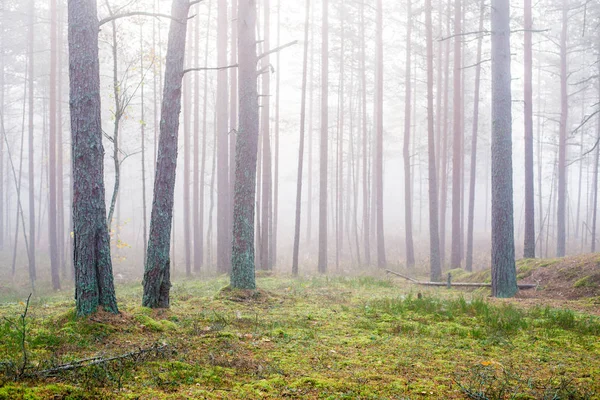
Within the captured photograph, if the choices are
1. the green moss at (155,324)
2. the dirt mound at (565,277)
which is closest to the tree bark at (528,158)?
the dirt mound at (565,277)

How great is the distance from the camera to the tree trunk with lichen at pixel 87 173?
5.45 metres

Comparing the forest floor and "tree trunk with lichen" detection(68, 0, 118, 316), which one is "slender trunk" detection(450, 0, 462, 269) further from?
"tree trunk with lichen" detection(68, 0, 118, 316)

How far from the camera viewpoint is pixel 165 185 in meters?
6.99

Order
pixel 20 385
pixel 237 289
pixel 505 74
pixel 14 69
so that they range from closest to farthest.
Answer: pixel 20 385, pixel 237 289, pixel 505 74, pixel 14 69

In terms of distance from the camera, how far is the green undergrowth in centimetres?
364

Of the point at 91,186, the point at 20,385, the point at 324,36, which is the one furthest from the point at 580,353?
the point at 324,36

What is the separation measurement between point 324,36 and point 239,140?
11981mm

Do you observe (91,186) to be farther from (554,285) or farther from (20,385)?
(554,285)

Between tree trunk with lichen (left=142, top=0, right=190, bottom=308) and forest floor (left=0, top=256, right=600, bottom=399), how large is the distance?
445 millimetres

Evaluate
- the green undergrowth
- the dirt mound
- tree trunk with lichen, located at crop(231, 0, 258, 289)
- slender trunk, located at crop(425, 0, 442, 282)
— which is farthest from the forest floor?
slender trunk, located at crop(425, 0, 442, 282)

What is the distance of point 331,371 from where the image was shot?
171 inches

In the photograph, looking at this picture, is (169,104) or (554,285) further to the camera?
(554,285)

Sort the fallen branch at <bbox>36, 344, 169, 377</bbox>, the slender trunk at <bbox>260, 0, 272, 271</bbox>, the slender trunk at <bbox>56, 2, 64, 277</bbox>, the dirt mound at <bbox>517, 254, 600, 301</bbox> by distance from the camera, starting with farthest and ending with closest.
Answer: the slender trunk at <bbox>56, 2, 64, 277</bbox>, the slender trunk at <bbox>260, 0, 272, 271</bbox>, the dirt mound at <bbox>517, 254, 600, 301</bbox>, the fallen branch at <bbox>36, 344, 169, 377</bbox>

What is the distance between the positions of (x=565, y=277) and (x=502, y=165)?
11.4 ft
